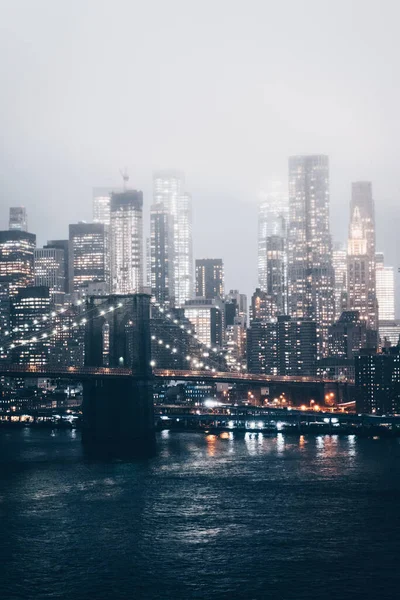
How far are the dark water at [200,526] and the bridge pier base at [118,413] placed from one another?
27.0 ft

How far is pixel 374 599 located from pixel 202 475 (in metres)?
28.9

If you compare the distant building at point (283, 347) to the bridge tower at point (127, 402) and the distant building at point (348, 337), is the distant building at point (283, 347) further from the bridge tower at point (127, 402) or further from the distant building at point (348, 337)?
the bridge tower at point (127, 402)

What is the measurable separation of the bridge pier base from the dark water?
27.0ft

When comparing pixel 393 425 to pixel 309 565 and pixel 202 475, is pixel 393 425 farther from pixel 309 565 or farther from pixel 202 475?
pixel 309 565

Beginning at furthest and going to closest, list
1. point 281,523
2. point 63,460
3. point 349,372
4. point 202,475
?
point 349,372, point 63,460, point 202,475, point 281,523

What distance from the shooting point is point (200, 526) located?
49469 mm

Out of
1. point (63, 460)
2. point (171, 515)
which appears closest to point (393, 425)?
point (63, 460)

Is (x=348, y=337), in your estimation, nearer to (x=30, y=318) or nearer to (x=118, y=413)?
(x=30, y=318)

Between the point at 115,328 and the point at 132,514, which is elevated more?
the point at 115,328

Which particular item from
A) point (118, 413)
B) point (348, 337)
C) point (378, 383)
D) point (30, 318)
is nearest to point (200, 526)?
point (118, 413)

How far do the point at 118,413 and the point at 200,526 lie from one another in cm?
3796

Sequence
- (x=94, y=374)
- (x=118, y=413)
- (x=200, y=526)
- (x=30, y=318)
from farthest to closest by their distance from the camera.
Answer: (x=30, y=318) → (x=118, y=413) → (x=94, y=374) → (x=200, y=526)

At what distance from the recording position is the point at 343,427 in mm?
103812

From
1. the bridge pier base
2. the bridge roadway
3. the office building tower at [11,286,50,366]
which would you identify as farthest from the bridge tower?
the office building tower at [11,286,50,366]
